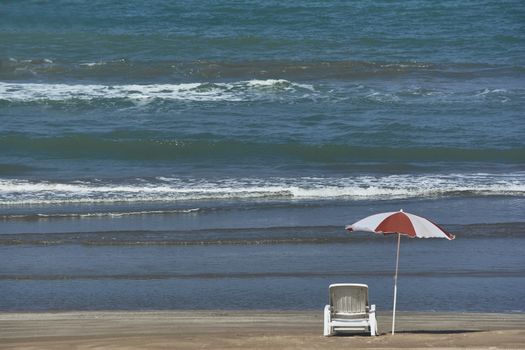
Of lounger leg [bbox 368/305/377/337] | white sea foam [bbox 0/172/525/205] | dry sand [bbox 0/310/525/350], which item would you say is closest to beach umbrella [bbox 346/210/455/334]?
lounger leg [bbox 368/305/377/337]

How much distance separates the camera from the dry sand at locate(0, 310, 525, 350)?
1427cm

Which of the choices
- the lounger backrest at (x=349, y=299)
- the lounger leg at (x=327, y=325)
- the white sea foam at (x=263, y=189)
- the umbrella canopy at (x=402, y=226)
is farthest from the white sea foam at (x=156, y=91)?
the umbrella canopy at (x=402, y=226)

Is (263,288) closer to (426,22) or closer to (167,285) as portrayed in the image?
(167,285)

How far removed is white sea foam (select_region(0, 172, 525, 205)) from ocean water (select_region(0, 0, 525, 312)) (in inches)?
2.7

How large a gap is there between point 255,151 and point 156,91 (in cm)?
717

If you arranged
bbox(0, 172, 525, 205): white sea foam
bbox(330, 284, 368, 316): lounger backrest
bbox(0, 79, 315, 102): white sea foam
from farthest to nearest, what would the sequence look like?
1. bbox(0, 79, 315, 102): white sea foam
2. bbox(0, 172, 525, 205): white sea foam
3. bbox(330, 284, 368, 316): lounger backrest

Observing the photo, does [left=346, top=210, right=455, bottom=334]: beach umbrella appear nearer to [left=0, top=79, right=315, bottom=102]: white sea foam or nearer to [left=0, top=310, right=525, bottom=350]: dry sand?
[left=0, top=310, right=525, bottom=350]: dry sand

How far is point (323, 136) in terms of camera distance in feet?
93.2

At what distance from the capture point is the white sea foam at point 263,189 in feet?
75.9

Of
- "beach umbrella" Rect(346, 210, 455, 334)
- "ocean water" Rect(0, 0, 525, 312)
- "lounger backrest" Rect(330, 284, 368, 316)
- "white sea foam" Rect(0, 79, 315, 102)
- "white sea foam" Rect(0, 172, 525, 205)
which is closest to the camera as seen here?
"beach umbrella" Rect(346, 210, 455, 334)

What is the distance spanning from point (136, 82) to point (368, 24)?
10671 mm

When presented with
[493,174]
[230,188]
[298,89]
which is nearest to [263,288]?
[230,188]

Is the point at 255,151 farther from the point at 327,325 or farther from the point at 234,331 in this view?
the point at 327,325

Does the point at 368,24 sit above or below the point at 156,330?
above
